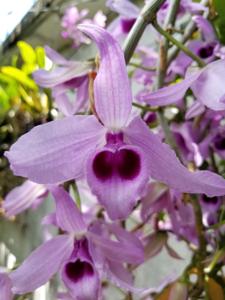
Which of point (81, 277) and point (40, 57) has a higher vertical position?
point (81, 277)

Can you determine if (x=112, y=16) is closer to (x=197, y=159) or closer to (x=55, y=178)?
(x=197, y=159)

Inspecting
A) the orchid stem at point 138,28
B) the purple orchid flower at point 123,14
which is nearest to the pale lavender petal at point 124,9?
the purple orchid flower at point 123,14

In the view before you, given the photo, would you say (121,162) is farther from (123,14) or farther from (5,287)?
(123,14)

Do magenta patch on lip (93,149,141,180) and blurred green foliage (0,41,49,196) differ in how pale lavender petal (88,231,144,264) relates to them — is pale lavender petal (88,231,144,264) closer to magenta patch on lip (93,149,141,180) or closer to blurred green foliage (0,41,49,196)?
magenta patch on lip (93,149,141,180)

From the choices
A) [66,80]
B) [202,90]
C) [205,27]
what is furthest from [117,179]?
[205,27]

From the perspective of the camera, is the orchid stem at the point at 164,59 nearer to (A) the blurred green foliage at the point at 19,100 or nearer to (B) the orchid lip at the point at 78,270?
(B) the orchid lip at the point at 78,270

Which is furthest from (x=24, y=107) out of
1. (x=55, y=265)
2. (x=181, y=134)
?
(x=55, y=265)

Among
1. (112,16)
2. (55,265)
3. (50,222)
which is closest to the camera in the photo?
(55,265)

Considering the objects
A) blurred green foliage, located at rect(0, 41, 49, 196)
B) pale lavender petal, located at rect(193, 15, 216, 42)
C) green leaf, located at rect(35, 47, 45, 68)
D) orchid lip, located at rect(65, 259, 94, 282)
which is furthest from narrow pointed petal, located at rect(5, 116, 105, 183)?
green leaf, located at rect(35, 47, 45, 68)
